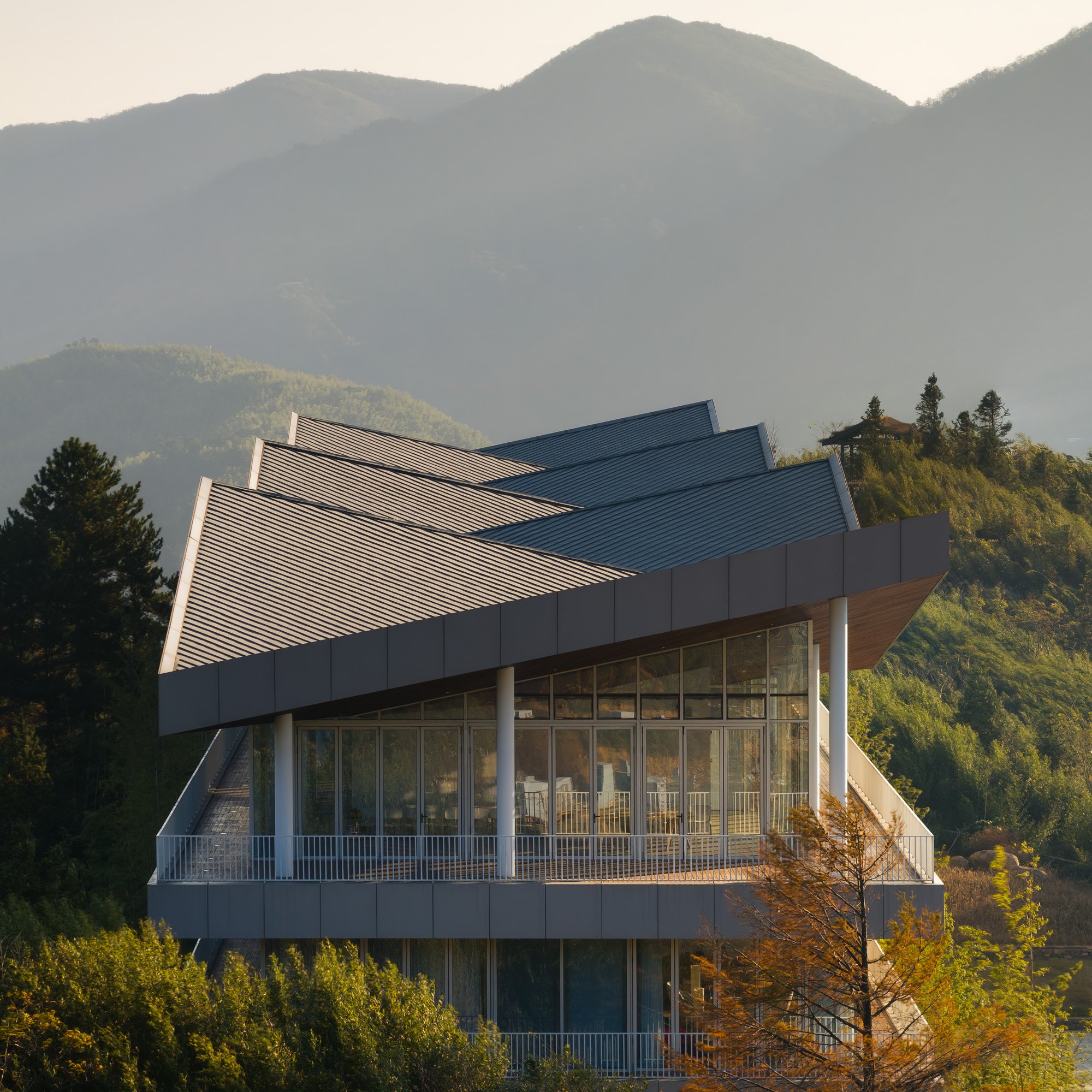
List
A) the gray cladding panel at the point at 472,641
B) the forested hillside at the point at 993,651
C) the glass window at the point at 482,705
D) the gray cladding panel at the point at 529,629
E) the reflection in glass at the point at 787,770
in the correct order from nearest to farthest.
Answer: the gray cladding panel at the point at 472,641 < the gray cladding panel at the point at 529,629 < the glass window at the point at 482,705 < the reflection in glass at the point at 787,770 < the forested hillside at the point at 993,651

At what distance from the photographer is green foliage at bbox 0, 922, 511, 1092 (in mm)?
13828

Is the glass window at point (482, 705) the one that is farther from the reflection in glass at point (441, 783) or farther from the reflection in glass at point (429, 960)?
the reflection in glass at point (429, 960)

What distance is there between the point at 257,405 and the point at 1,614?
125357 millimetres

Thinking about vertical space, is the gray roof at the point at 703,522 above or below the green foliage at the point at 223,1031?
above

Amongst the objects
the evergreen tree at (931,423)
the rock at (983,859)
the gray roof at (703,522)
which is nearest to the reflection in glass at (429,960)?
the gray roof at (703,522)

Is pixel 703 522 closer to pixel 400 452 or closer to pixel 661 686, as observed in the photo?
pixel 661 686

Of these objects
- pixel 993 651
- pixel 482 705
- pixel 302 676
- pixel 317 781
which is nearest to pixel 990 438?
pixel 993 651

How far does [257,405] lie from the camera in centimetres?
16900

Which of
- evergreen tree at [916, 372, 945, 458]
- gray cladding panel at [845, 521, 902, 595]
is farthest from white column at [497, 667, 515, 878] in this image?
evergreen tree at [916, 372, 945, 458]

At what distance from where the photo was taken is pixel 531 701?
20.9 meters

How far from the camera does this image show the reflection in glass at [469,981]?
64.4 feet

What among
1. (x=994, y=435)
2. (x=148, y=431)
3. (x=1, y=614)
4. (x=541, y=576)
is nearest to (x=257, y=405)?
(x=148, y=431)

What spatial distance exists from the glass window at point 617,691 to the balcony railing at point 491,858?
198 centimetres

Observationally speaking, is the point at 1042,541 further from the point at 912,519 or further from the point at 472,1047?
the point at 472,1047
